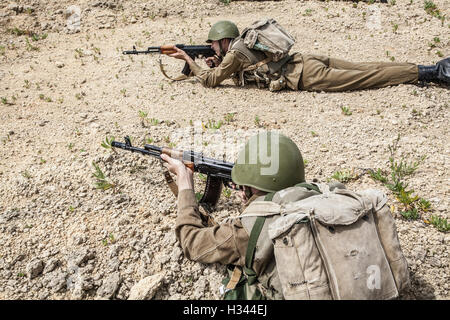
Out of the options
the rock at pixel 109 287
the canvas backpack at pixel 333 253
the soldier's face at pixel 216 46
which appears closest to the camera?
the canvas backpack at pixel 333 253

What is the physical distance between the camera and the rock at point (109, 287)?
3.01 m

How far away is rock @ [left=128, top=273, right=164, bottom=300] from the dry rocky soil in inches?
0.5

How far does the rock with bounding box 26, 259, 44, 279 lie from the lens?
10.4 feet

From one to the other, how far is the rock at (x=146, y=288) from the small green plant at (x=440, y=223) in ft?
9.84

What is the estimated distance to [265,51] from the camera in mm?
6172

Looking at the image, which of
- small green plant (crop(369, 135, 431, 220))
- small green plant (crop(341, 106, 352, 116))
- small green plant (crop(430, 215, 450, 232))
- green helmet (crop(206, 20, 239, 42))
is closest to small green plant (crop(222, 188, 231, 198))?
small green plant (crop(369, 135, 431, 220))

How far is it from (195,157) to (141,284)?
57.2 inches

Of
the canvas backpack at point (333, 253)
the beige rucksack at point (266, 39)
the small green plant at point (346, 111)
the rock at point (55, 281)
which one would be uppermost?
the beige rucksack at point (266, 39)

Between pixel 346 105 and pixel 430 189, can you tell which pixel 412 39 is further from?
pixel 430 189

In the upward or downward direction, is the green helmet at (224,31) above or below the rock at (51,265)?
above

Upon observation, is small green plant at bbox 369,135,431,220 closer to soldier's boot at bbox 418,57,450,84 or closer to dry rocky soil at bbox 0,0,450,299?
dry rocky soil at bbox 0,0,450,299

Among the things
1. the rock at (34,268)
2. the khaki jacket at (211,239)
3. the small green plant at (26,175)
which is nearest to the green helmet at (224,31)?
the small green plant at (26,175)

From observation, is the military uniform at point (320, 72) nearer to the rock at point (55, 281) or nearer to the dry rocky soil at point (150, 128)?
the dry rocky soil at point (150, 128)
